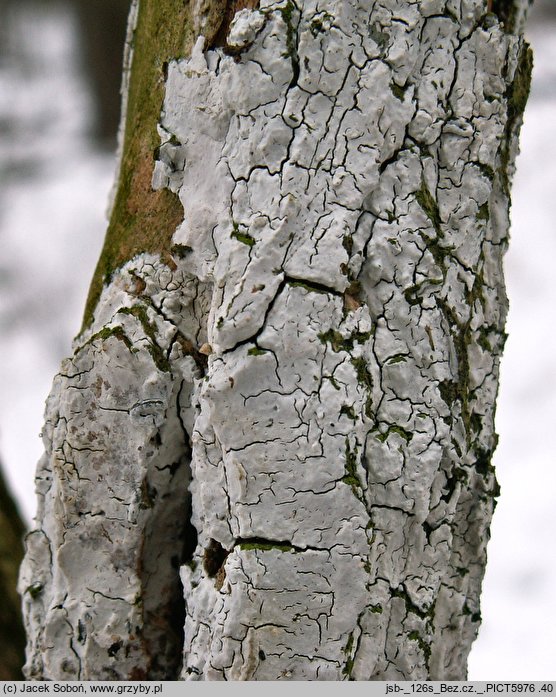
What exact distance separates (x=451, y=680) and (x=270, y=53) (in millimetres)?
1053

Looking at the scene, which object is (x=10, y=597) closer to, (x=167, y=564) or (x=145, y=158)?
(x=167, y=564)

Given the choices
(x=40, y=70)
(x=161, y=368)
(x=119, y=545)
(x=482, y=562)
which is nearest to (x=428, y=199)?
(x=161, y=368)

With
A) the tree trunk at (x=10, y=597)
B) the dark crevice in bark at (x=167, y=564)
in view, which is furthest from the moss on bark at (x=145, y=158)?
the tree trunk at (x=10, y=597)

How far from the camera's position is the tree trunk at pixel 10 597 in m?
1.65

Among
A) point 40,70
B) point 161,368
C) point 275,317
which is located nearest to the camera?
point 275,317

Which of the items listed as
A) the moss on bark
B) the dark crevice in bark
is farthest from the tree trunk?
the moss on bark

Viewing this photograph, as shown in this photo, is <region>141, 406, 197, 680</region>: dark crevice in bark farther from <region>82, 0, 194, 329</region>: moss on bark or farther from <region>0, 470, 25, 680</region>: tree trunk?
<region>0, 470, 25, 680</region>: tree trunk

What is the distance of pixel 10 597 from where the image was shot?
176 centimetres

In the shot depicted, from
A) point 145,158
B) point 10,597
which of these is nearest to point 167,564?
point 145,158

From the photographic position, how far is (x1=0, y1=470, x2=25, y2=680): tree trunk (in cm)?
165

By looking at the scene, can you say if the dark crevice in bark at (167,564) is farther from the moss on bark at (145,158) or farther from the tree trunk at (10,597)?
the tree trunk at (10,597)

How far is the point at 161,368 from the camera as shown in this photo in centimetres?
102

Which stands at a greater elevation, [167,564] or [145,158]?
[145,158]
